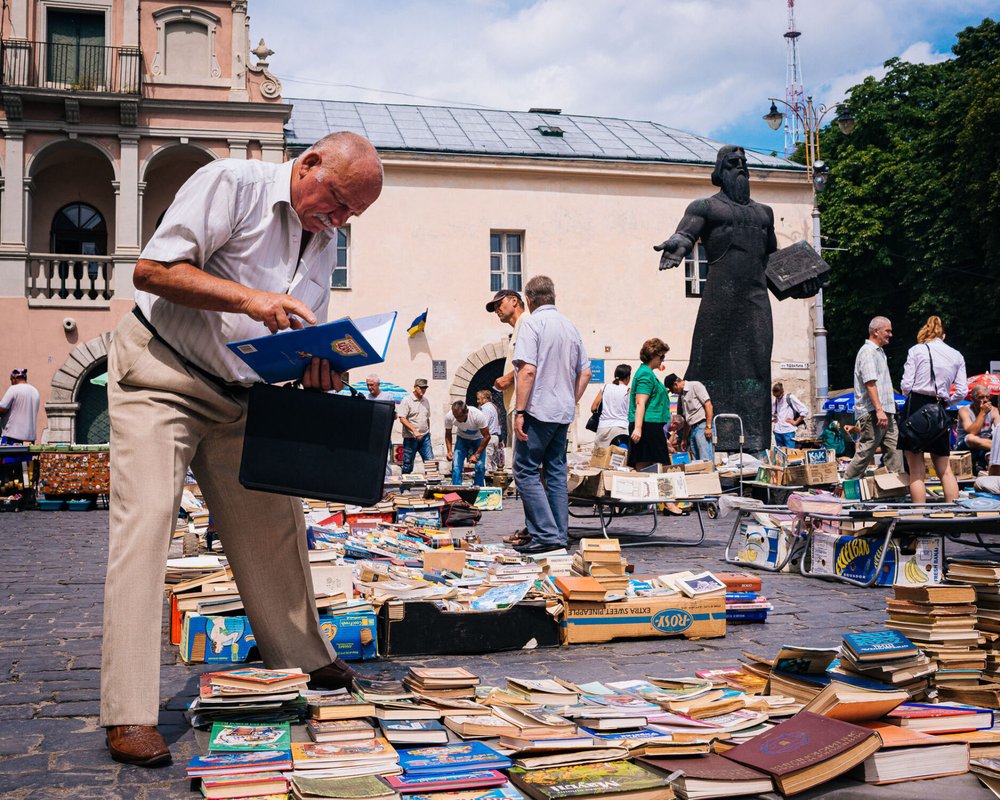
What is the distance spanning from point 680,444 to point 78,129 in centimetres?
1780

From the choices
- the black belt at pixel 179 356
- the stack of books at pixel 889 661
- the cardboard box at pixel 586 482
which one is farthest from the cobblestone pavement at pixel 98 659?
the black belt at pixel 179 356

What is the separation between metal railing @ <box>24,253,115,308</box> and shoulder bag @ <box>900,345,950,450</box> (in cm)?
2082

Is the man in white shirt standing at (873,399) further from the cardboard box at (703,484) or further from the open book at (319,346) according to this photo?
the open book at (319,346)

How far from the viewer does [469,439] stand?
1678cm

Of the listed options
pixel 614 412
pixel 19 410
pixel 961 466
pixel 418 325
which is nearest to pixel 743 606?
pixel 961 466

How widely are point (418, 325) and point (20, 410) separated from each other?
11847mm

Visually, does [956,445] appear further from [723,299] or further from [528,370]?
[528,370]

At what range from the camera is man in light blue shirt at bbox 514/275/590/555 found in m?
7.89

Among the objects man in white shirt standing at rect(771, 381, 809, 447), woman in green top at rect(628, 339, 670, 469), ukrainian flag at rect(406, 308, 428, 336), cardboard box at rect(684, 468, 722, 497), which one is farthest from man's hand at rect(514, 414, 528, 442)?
ukrainian flag at rect(406, 308, 428, 336)

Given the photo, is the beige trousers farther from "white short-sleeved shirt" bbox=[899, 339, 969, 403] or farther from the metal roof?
the metal roof

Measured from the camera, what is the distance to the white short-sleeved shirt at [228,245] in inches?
127

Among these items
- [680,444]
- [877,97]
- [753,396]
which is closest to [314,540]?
[753,396]

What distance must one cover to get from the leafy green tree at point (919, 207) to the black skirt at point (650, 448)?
999 inches

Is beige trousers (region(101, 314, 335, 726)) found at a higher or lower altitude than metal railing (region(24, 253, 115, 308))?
lower
